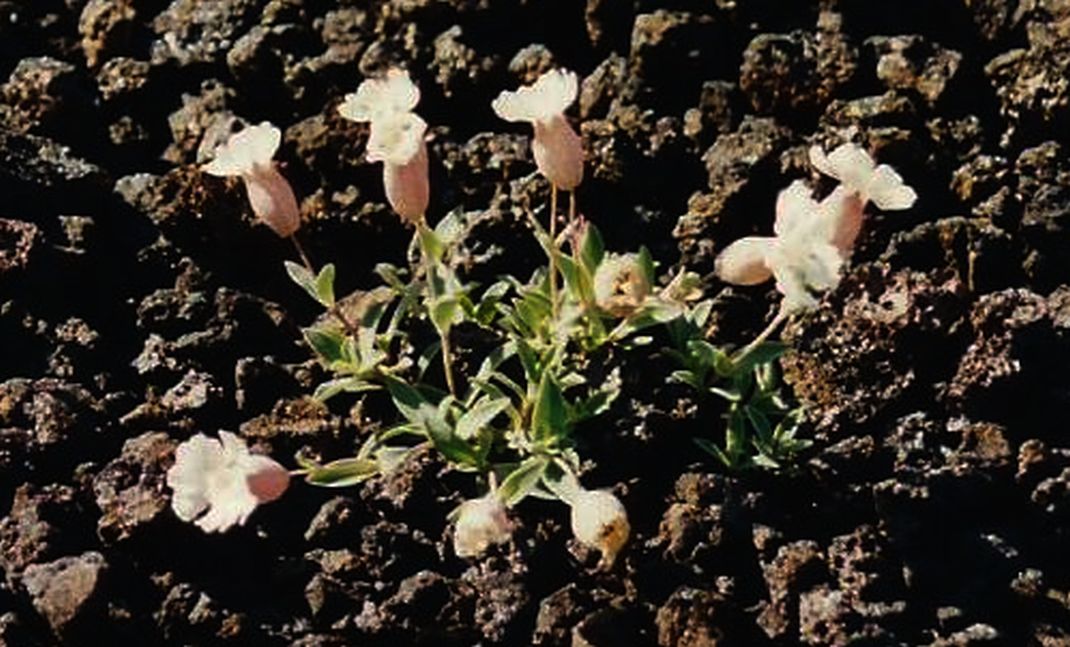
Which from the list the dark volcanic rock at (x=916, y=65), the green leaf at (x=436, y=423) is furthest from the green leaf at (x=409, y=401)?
the dark volcanic rock at (x=916, y=65)

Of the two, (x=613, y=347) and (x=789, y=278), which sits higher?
(x=789, y=278)

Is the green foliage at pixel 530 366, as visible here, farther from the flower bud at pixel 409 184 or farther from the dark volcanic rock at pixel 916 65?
the dark volcanic rock at pixel 916 65

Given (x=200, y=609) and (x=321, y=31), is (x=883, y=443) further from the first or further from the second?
(x=321, y=31)

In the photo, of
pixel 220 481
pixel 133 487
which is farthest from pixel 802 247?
pixel 133 487

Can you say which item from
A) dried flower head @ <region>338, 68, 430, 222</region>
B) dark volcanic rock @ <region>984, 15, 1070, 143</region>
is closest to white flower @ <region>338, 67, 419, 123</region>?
dried flower head @ <region>338, 68, 430, 222</region>

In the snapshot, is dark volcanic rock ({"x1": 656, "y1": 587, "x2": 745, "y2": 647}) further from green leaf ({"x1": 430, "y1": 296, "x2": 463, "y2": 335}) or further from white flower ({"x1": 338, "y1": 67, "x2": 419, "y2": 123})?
white flower ({"x1": 338, "y1": 67, "x2": 419, "y2": 123})

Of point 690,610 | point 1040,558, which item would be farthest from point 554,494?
point 1040,558
